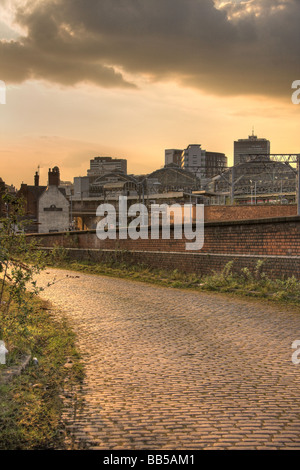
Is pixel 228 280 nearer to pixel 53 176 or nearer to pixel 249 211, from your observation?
pixel 249 211

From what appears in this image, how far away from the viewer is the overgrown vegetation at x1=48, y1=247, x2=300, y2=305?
14562 millimetres

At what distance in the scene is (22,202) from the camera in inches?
331

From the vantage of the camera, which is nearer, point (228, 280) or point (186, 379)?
point (186, 379)

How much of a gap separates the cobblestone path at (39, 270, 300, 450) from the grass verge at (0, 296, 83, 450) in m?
0.19

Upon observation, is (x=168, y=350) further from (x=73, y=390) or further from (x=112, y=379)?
(x=73, y=390)

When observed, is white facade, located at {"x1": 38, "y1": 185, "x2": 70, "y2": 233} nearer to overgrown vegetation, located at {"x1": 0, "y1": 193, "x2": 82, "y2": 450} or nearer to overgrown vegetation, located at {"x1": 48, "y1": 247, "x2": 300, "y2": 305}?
overgrown vegetation, located at {"x1": 48, "y1": 247, "x2": 300, "y2": 305}

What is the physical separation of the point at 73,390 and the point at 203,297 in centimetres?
929

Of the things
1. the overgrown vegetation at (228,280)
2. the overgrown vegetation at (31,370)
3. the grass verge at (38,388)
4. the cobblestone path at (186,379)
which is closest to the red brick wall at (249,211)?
the overgrown vegetation at (228,280)

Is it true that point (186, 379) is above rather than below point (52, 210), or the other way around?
below

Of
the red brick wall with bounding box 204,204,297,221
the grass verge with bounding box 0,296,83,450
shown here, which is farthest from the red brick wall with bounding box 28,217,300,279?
the red brick wall with bounding box 204,204,297,221

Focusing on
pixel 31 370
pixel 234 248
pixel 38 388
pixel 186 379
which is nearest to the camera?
pixel 38 388

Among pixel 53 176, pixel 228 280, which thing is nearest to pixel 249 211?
pixel 228 280

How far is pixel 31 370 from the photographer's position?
681 centimetres

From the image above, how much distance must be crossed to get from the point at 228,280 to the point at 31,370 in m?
11.1
